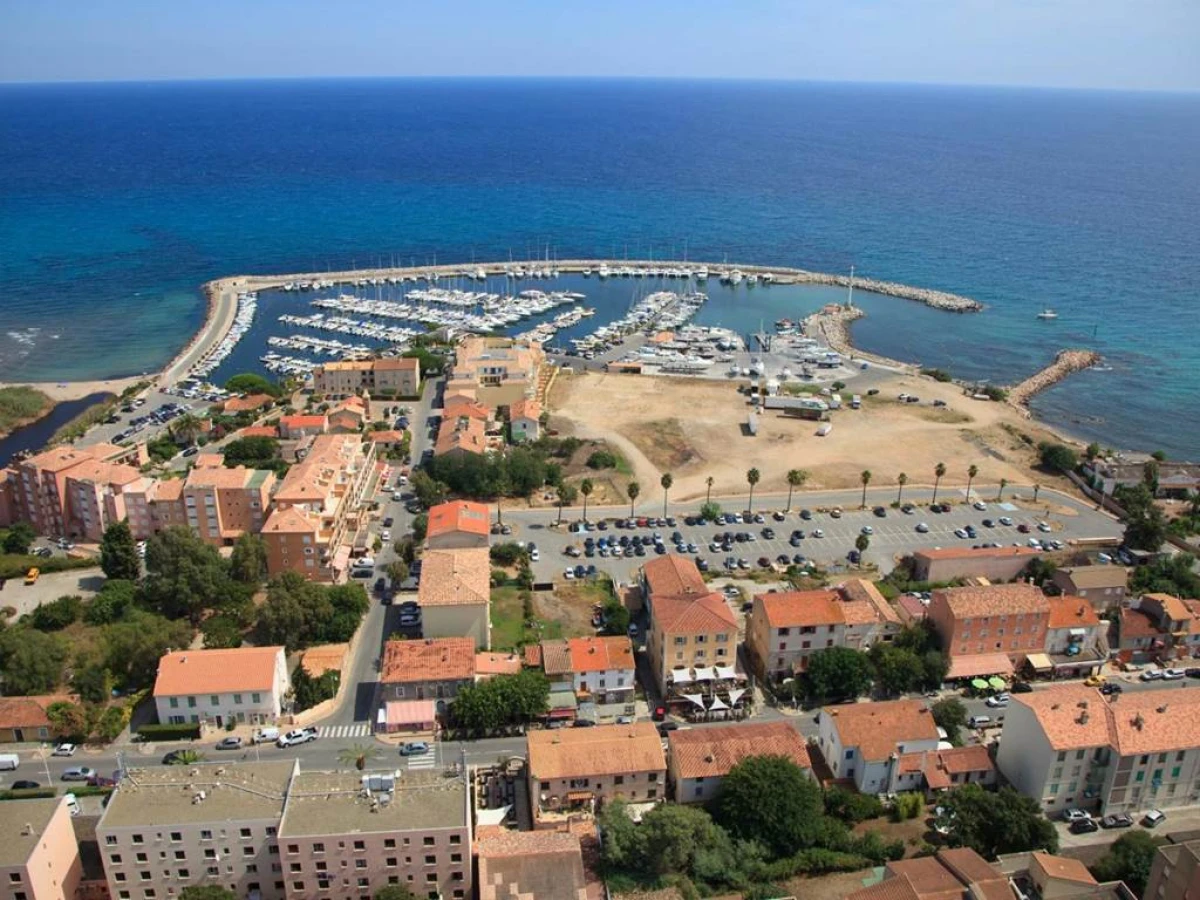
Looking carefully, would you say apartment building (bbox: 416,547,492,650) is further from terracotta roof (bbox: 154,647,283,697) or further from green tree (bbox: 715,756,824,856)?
green tree (bbox: 715,756,824,856)

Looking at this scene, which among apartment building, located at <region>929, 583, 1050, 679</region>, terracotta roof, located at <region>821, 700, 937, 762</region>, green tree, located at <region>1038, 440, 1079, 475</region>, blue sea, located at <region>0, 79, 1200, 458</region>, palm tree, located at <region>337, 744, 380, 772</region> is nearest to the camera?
terracotta roof, located at <region>821, 700, 937, 762</region>

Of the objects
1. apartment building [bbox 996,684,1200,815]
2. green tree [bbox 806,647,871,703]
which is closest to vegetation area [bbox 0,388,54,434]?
green tree [bbox 806,647,871,703]

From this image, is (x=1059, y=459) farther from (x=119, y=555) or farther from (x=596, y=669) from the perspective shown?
(x=119, y=555)

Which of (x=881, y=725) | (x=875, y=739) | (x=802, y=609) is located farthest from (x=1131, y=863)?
(x=802, y=609)

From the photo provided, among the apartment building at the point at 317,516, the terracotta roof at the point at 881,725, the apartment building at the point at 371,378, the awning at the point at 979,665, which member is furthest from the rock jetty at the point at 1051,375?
the apartment building at the point at 317,516

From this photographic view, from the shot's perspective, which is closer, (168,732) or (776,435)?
(168,732)

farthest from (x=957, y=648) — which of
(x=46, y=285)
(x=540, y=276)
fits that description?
(x=46, y=285)
